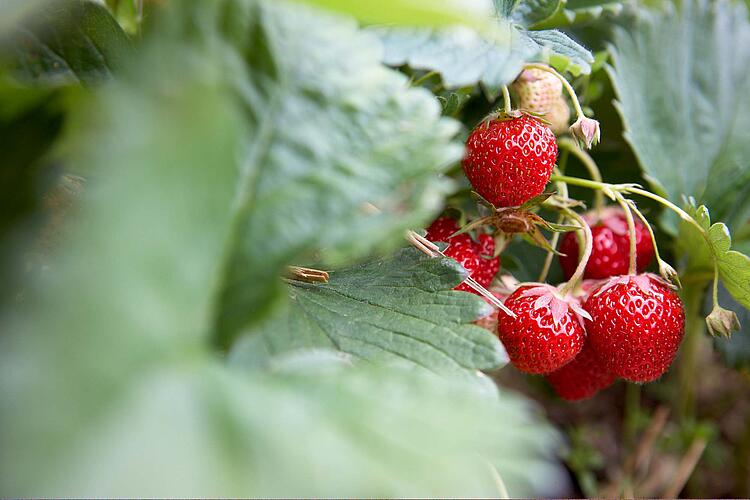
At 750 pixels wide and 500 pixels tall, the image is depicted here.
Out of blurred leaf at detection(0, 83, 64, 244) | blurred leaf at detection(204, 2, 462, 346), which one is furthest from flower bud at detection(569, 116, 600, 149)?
blurred leaf at detection(0, 83, 64, 244)

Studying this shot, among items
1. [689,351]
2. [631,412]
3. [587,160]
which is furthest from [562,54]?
[631,412]

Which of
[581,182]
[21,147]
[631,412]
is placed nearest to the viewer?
[21,147]

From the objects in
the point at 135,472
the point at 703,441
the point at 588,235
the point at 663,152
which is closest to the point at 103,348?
the point at 135,472

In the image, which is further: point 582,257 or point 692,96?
point 692,96

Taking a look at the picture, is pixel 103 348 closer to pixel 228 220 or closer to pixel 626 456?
pixel 228 220

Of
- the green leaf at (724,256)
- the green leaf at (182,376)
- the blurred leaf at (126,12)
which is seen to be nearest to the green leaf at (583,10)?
the green leaf at (724,256)

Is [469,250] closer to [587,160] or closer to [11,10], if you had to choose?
[587,160]

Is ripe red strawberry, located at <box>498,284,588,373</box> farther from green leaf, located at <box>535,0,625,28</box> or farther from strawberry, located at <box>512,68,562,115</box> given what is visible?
green leaf, located at <box>535,0,625,28</box>
